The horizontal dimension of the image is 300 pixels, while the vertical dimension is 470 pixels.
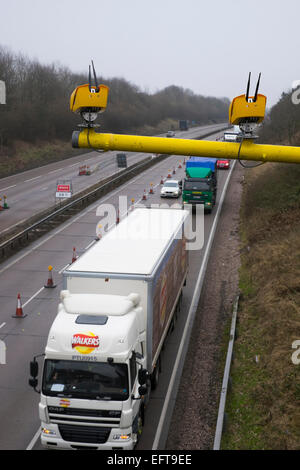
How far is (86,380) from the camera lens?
394 inches

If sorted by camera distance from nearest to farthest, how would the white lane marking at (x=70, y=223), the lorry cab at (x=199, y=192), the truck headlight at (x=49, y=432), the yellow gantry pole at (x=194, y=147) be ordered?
the yellow gantry pole at (x=194, y=147) < the truck headlight at (x=49, y=432) < the white lane marking at (x=70, y=223) < the lorry cab at (x=199, y=192)

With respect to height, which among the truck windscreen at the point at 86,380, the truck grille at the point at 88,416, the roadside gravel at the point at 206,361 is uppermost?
the truck windscreen at the point at 86,380

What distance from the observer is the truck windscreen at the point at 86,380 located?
993 centimetres

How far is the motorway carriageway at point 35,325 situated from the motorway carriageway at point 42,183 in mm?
3977

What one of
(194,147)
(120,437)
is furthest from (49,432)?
(194,147)

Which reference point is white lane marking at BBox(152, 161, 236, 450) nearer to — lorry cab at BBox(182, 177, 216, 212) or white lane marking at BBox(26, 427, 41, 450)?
lorry cab at BBox(182, 177, 216, 212)

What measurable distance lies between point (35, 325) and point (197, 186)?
21333mm

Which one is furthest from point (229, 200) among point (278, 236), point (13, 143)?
point (13, 143)

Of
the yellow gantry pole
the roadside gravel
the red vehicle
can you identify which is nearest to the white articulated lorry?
the roadside gravel

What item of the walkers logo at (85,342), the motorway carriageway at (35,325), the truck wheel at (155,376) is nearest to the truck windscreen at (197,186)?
the motorway carriageway at (35,325)

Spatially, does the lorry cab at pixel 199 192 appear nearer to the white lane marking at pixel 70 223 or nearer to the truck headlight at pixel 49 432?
the white lane marking at pixel 70 223

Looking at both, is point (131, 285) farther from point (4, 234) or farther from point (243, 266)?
point (4, 234)
